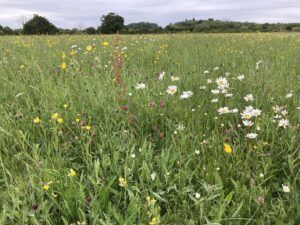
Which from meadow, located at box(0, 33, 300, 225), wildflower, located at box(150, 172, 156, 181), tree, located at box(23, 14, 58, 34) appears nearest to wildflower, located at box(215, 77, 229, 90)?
meadow, located at box(0, 33, 300, 225)

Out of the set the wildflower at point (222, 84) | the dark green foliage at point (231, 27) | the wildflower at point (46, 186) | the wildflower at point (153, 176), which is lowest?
the wildflower at point (153, 176)

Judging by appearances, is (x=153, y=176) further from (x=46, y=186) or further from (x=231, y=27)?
(x=231, y=27)

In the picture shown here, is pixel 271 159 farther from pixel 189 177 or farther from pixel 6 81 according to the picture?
pixel 6 81

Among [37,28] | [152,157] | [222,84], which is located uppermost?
[37,28]

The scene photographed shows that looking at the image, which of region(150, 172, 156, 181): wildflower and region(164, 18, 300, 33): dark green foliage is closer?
region(150, 172, 156, 181): wildflower

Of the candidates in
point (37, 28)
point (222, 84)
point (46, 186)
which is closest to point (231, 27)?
point (37, 28)

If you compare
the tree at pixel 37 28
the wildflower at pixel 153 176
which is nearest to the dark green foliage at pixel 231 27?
the tree at pixel 37 28

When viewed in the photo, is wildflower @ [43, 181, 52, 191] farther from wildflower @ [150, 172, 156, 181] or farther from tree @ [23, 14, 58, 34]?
tree @ [23, 14, 58, 34]

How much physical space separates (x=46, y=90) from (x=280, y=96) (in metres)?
2.14

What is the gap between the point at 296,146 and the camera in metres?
2.16

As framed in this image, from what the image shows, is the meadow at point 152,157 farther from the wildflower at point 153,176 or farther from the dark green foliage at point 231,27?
the dark green foliage at point 231,27

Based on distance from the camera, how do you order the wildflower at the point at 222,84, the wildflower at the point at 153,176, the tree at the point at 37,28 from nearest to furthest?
the wildflower at the point at 153,176 < the wildflower at the point at 222,84 < the tree at the point at 37,28

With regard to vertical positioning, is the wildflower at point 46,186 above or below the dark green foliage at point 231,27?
below

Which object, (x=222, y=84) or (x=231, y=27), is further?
(x=231, y=27)
